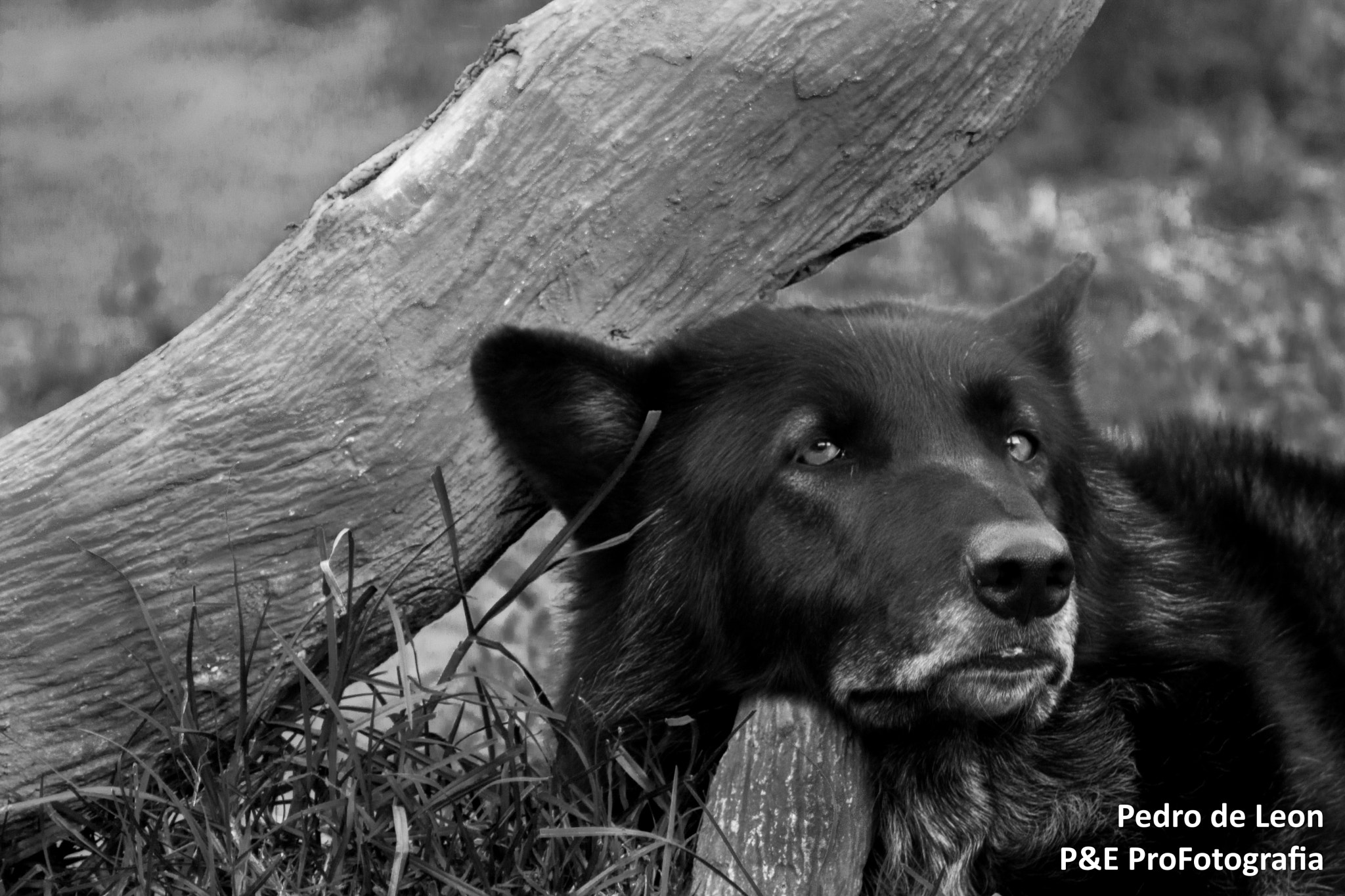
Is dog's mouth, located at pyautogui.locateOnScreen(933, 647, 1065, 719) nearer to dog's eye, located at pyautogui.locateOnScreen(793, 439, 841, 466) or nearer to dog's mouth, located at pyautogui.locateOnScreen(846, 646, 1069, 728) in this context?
dog's mouth, located at pyautogui.locateOnScreen(846, 646, 1069, 728)

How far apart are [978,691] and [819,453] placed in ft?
2.15

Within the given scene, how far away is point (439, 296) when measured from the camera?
3.89 m

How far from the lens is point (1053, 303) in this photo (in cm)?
430

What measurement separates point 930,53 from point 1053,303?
0.75 metres

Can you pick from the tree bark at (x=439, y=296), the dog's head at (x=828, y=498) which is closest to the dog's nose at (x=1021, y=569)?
the dog's head at (x=828, y=498)

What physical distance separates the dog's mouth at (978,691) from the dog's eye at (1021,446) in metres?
0.57

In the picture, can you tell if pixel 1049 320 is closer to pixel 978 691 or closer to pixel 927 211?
pixel 978 691

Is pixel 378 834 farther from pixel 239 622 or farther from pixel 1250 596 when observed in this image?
pixel 1250 596

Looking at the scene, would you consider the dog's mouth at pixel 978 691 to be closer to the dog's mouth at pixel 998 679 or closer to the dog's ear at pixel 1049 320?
the dog's mouth at pixel 998 679

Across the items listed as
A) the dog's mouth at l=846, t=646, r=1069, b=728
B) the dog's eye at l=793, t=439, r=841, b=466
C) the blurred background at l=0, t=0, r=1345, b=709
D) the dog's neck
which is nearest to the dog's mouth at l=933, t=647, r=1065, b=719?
the dog's mouth at l=846, t=646, r=1069, b=728

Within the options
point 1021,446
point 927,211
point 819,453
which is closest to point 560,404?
point 819,453

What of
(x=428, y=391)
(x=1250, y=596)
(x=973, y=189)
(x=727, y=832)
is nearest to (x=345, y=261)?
(x=428, y=391)

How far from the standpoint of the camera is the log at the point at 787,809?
3.31m

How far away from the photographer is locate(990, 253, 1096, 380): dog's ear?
13.7 feet
